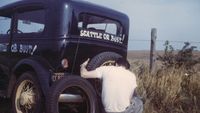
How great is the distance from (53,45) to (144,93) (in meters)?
2.84

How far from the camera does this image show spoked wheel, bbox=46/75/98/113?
21.3 feet

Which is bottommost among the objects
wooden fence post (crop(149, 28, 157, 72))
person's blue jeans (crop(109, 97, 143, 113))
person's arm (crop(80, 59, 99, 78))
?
person's blue jeans (crop(109, 97, 143, 113))

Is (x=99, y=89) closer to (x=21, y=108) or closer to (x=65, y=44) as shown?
(x=65, y=44)

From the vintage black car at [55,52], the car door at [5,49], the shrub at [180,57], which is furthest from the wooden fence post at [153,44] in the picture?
the car door at [5,49]

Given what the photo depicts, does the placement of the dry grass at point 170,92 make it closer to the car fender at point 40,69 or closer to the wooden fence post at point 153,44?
the wooden fence post at point 153,44

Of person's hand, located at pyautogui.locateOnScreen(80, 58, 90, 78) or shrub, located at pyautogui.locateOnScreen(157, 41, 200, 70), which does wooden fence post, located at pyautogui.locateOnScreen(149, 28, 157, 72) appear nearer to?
shrub, located at pyautogui.locateOnScreen(157, 41, 200, 70)

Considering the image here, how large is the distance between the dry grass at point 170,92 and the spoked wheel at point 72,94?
2194mm

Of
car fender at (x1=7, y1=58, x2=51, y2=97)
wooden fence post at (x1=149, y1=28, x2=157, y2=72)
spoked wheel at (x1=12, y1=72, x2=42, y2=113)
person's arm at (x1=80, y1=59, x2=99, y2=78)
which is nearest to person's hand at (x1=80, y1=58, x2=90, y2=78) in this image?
person's arm at (x1=80, y1=59, x2=99, y2=78)

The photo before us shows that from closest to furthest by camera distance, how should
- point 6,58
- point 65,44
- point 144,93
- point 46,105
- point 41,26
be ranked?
point 46,105
point 65,44
point 41,26
point 6,58
point 144,93

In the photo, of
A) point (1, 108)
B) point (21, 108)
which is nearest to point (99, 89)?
point (21, 108)

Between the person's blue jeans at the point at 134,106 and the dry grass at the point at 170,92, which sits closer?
the person's blue jeans at the point at 134,106

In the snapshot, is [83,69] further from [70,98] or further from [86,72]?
[70,98]

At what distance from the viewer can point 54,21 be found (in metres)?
7.23

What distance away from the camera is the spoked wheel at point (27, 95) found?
6922 mm
